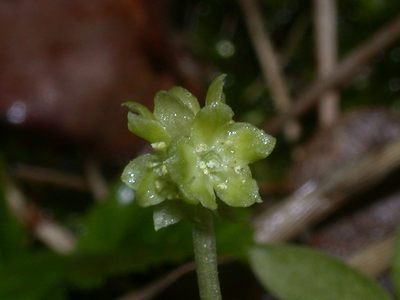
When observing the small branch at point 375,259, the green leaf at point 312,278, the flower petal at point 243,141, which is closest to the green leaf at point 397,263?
the green leaf at point 312,278

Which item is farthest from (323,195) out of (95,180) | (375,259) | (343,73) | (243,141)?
(243,141)

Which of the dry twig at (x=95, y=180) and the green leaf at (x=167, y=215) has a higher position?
the dry twig at (x=95, y=180)

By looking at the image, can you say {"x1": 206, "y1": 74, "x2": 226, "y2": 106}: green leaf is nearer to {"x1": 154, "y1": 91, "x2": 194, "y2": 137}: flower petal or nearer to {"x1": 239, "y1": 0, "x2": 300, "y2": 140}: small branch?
{"x1": 154, "y1": 91, "x2": 194, "y2": 137}: flower petal

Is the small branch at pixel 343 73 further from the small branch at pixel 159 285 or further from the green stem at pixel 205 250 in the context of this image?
the green stem at pixel 205 250

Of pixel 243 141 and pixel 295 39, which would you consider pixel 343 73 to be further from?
pixel 243 141

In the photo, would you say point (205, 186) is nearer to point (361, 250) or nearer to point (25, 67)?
point (361, 250)

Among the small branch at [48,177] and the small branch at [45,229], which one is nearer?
the small branch at [45,229]
